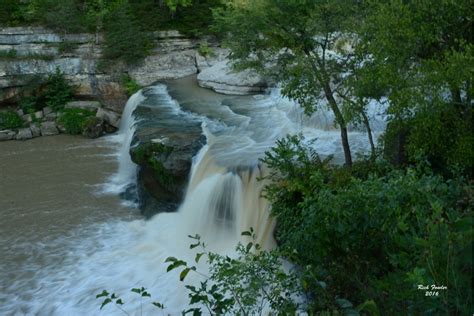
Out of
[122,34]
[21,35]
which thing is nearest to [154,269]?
[122,34]

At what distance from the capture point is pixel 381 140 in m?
7.25

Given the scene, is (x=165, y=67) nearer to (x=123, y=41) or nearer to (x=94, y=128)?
(x=123, y=41)

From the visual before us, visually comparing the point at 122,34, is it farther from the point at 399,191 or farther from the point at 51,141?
the point at 399,191

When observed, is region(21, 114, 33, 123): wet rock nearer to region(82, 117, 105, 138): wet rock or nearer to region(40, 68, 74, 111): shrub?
region(40, 68, 74, 111): shrub

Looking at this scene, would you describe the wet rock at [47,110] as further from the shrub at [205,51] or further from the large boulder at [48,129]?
the shrub at [205,51]

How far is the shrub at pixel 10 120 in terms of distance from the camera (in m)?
16.3

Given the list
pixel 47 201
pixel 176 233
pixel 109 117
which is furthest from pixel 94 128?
pixel 176 233

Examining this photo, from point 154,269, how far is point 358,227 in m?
4.53

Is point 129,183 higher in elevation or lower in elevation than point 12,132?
lower

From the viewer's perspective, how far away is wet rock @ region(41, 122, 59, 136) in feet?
53.2

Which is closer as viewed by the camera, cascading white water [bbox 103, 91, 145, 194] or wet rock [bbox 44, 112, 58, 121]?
cascading white water [bbox 103, 91, 145, 194]

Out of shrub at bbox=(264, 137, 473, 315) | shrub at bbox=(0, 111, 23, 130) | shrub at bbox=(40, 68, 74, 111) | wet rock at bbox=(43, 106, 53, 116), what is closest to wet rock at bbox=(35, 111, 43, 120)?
wet rock at bbox=(43, 106, 53, 116)

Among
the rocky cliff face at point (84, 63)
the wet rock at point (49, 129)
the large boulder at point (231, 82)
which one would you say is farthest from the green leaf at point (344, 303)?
the wet rock at point (49, 129)

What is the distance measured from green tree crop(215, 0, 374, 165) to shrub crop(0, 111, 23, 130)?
11311 millimetres
